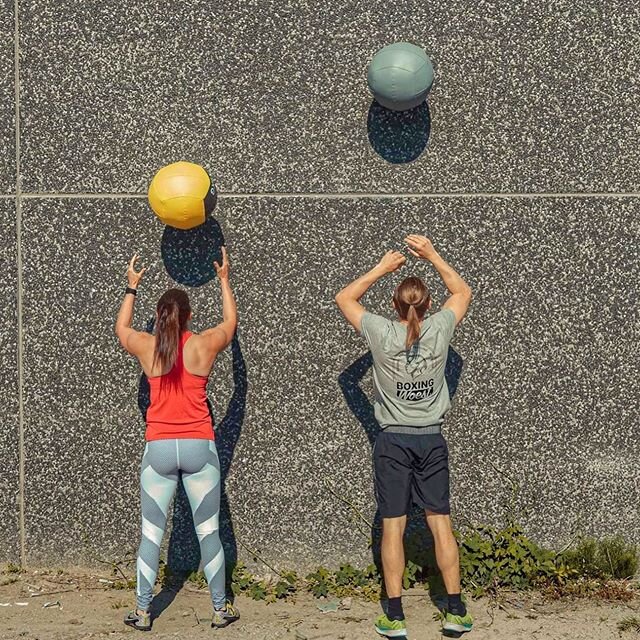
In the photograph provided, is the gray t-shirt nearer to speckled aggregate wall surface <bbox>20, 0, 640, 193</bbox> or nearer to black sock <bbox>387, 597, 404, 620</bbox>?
black sock <bbox>387, 597, 404, 620</bbox>

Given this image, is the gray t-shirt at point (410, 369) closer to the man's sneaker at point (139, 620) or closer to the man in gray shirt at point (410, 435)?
the man in gray shirt at point (410, 435)

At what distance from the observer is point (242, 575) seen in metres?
5.61

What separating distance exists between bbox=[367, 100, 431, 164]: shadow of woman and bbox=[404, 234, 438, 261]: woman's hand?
626 mm

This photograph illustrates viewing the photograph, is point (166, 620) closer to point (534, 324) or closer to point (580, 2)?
point (534, 324)

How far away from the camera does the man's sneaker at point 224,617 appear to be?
4.96 metres

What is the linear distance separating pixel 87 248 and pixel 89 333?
512 millimetres

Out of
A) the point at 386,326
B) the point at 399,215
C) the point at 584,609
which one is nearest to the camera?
the point at 386,326

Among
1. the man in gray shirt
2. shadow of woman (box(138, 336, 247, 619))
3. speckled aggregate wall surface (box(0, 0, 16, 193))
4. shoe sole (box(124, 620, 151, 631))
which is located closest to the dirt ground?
shoe sole (box(124, 620, 151, 631))

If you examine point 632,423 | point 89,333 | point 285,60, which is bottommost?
point 632,423

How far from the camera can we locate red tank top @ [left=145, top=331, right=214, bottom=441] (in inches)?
188

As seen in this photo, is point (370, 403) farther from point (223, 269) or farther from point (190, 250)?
point (190, 250)

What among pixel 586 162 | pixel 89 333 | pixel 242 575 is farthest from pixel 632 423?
pixel 89 333

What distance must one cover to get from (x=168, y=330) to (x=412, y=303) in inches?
49.7

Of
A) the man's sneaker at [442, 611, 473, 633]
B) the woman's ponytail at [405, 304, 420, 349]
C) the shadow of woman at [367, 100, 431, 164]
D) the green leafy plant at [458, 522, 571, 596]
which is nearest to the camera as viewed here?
the woman's ponytail at [405, 304, 420, 349]
